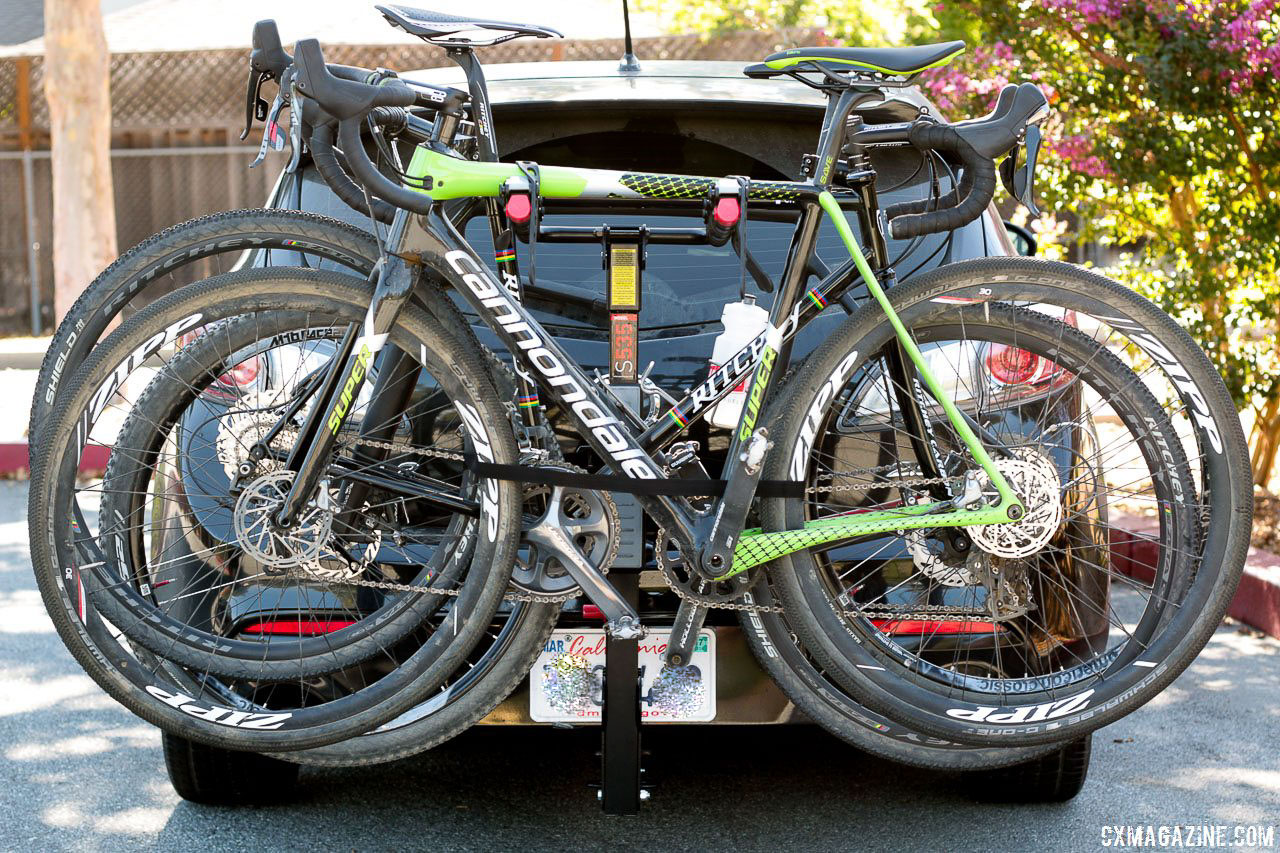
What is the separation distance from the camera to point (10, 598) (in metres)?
5.74

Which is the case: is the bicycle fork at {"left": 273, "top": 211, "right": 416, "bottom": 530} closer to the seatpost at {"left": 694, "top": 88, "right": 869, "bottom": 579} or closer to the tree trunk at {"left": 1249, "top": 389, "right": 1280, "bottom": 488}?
the seatpost at {"left": 694, "top": 88, "right": 869, "bottom": 579}

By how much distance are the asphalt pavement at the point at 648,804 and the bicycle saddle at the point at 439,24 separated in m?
1.54

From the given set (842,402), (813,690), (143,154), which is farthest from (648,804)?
(143,154)

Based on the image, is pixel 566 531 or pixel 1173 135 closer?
pixel 566 531

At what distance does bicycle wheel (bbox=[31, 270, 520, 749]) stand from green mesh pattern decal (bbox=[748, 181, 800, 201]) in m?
0.67

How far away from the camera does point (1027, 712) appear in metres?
2.90

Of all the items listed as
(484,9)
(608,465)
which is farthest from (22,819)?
(484,9)

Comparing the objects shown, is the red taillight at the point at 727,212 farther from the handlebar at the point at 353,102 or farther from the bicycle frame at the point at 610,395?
the handlebar at the point at 353,102

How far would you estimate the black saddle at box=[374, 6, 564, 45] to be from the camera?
290cm

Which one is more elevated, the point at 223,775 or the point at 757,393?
the point at 757,393

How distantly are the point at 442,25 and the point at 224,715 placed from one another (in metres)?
1.51

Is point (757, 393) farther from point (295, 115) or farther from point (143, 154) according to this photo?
point (143, 154)

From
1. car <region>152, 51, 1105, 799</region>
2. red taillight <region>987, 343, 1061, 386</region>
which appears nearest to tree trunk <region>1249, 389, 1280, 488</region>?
car <region>152, 51, 1105, 799</region>

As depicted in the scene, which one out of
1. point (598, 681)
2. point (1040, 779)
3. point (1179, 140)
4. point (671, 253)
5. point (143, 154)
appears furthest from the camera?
point (143, 154)
